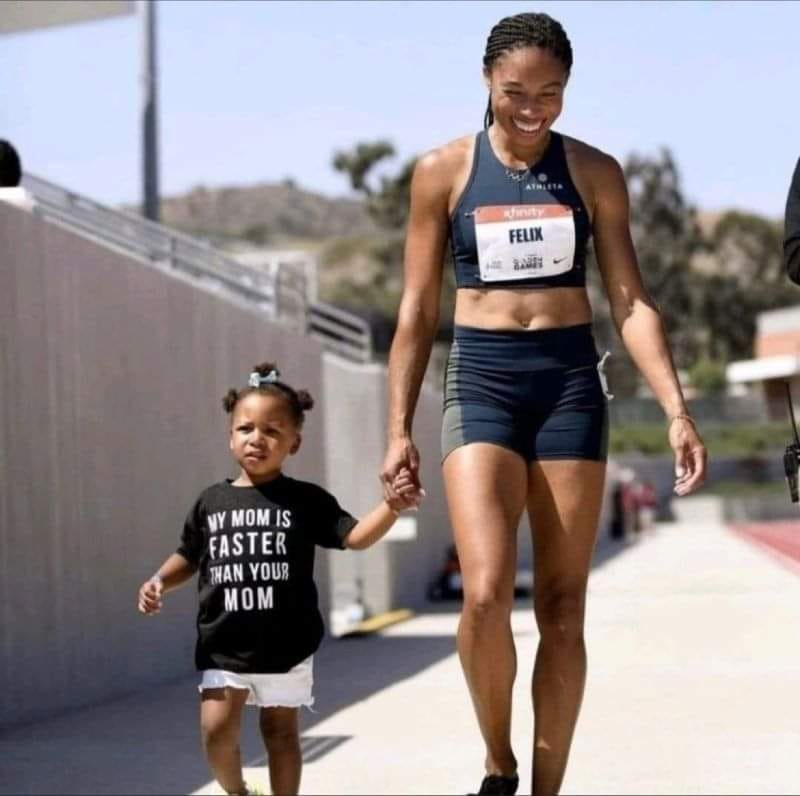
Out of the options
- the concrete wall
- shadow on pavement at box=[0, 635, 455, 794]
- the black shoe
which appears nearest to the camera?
the black shoe

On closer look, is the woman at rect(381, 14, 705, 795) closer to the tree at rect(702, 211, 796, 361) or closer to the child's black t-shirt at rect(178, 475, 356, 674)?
the child's black t-shirt at rect(178, 475, 356, 674)

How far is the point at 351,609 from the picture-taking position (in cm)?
2261

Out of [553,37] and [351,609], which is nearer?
[553,37]

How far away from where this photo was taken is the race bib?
576 cm

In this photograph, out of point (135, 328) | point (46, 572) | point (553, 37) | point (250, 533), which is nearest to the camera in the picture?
point (553, 37)

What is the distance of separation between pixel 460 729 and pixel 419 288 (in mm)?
4767

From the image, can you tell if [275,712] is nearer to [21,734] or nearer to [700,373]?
[21,734]

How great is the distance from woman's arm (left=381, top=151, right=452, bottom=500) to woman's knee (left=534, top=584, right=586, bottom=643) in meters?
0.51

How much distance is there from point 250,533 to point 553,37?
1.70 m

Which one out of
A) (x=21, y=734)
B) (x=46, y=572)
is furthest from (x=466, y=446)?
(x=46, y=572)

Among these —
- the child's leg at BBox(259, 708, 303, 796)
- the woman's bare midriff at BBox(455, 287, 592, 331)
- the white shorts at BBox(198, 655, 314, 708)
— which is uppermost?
the woman's bare midriff at BBox(455, 287, 592, 331)

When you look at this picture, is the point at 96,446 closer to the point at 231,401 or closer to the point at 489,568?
the point at 231,401

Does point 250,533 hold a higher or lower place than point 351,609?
higher

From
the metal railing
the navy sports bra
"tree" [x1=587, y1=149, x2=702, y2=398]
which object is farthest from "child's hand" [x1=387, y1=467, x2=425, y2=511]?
"tree" [x1=587, y1=149, x2=702, y2=398]
